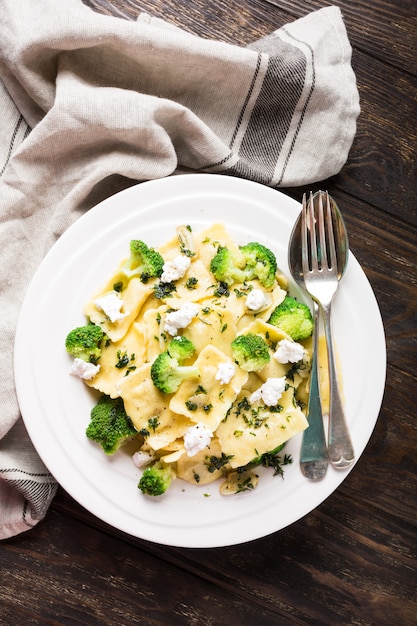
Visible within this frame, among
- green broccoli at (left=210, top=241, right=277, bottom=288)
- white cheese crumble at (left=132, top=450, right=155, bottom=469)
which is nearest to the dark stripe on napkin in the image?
green broccoli at (left=210, top=241, right=277, bottom=288)

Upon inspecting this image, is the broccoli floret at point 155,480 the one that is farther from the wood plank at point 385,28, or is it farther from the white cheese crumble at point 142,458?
the wood plank at point 385,28

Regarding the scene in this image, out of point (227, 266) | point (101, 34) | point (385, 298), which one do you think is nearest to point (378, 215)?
point (385, 298)

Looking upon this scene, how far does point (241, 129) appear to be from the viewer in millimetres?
3143

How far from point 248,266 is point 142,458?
1002 millimetres

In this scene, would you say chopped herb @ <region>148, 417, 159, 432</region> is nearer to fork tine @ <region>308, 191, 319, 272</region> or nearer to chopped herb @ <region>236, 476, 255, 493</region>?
chopped herb @ <region>236, 476, 255, 493</region>

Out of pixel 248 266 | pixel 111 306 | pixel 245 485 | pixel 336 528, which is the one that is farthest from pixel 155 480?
pixel 336 528

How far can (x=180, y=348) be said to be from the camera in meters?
2.58

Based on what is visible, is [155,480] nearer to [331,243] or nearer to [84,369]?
[84,369]

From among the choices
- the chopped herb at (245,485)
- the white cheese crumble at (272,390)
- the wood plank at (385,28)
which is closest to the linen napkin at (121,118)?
the wood plank at (385,28)

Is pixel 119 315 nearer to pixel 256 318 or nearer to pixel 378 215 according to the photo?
pixel 256 318

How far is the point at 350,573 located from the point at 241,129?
246 centimetres

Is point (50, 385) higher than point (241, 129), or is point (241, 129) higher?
point (241, 129)

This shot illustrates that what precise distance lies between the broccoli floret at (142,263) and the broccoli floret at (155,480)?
853mm

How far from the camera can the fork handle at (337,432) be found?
2.76 meters
